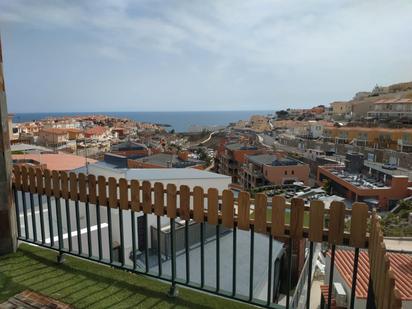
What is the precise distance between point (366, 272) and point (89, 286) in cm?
525

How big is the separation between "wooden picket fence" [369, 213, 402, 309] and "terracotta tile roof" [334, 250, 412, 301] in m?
3.17

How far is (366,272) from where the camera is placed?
242 inches

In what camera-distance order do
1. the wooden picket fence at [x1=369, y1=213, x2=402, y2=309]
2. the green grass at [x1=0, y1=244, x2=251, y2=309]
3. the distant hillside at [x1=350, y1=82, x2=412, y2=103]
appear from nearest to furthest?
the wooden picket fence at [x1=369, y1=213, x2=402, y2=309], the green grass at [x1=0, y1=244, x2=251, y2=309], the distant hillside at [x1=350, y1=82, x2=412, y2=103]

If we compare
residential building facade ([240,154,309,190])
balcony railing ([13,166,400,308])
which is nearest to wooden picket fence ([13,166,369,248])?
balcony railing ([13,166,400,308])

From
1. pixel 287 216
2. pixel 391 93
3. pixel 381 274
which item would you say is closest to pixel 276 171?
pixel 287 216

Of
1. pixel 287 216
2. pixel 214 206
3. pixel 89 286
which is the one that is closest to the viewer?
pixel 287 216

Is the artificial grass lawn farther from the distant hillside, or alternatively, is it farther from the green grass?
the distant hillside

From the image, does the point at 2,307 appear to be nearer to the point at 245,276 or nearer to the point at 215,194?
the point at 215,194

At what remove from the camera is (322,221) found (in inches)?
117

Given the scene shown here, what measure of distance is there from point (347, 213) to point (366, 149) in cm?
5836

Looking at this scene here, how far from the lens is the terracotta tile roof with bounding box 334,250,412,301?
224 inches

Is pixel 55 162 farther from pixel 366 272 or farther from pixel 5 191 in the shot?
pixel 366 272

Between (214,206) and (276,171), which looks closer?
(214,206)

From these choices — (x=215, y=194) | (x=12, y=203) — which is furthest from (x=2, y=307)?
(x=215, y=194)
